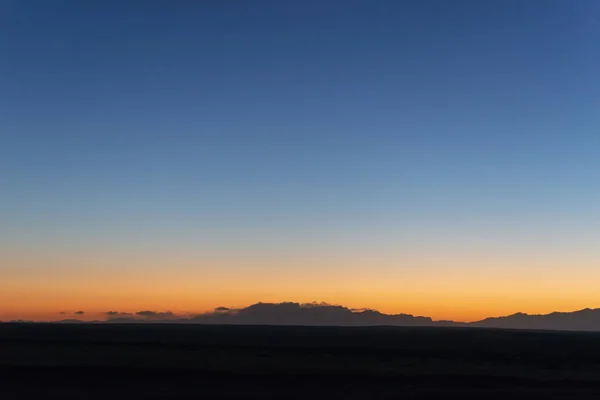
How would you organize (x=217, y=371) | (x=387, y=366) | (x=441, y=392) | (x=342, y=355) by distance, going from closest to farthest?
(x=441, y=392), (x=217, y=371), (x=387, y=366), (x=342, y=355)

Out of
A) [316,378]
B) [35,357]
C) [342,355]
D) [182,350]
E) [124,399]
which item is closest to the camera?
[124,399]

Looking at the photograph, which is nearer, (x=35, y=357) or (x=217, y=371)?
(x=217, y=371)

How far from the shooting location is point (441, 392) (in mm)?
30891

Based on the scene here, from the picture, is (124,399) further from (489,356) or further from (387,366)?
(489,356)

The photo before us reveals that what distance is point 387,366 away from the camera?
42.7 metres

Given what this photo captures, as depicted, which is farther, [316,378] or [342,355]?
[342,355]

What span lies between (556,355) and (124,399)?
41.0m

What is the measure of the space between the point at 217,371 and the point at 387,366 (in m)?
11.5

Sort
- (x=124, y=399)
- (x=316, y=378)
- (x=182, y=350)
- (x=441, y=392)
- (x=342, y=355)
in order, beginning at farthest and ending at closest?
(x=182, y=350), (x=342, y=355), (x=316, y=378), (x=441, y=392), (x=124, y=399)

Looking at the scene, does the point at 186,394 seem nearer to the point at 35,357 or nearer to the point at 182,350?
the point at 35,357

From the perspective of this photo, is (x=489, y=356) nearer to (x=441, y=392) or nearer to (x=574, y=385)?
(x=574, y=385)

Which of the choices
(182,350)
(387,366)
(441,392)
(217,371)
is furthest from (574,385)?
(182,350)

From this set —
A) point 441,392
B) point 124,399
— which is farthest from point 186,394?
point 441,392

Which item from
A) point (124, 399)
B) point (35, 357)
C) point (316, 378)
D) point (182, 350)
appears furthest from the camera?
point (182, 350)
